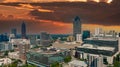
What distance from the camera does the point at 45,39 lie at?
3081 centimetres

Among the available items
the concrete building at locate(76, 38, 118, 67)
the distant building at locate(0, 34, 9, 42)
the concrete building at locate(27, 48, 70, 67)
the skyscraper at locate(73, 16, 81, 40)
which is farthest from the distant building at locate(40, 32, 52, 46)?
the concrete building at locate(27, 48, 70, 67)

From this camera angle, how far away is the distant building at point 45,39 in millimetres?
29823

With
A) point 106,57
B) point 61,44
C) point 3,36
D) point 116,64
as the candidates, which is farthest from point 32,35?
point 116,64

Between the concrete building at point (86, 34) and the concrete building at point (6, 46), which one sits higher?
the concrete building at point (86, 34)

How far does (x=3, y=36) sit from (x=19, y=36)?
9.85 ft

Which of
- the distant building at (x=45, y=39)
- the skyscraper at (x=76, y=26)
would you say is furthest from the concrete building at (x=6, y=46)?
the skyscraper at (x=76, y=26)

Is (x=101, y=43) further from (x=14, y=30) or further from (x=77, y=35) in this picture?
(x=14, y=30)

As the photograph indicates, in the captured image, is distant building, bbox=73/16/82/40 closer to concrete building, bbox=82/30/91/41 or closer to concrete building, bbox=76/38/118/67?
concrete building, bbox=82/30/91/41

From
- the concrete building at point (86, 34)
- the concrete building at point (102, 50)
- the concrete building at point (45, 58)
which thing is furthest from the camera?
the concrete building at point (86, 34)

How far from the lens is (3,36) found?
35062 millimetres

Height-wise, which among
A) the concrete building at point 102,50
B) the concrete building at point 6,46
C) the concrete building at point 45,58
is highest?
the concrete building at point 102,50

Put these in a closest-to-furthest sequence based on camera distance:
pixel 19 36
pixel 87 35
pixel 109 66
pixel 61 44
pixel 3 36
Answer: pixel 109 66
pixel 61 44
pixel 87 35
pixel 3 36
pixel 19 36

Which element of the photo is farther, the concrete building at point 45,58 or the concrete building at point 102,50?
the concrete building at point 45,58

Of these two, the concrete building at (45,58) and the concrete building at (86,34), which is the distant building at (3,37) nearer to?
the concrete building at (86,34)
